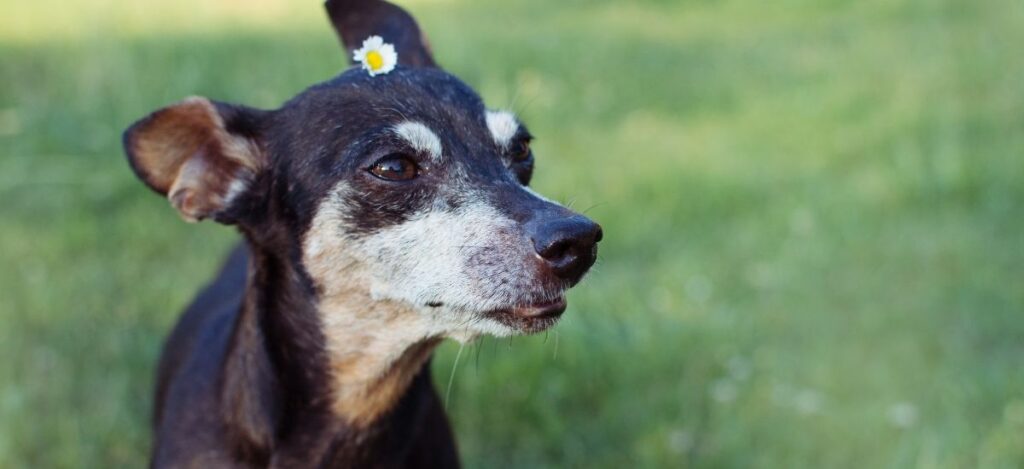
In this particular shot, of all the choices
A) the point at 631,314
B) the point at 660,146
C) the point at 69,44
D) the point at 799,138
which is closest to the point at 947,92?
the point at 799,138

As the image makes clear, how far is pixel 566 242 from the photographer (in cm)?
296

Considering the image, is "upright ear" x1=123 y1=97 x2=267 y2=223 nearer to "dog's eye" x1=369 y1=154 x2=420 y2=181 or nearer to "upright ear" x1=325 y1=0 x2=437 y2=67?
"dog's eye" x1=369 y1=154 x2=420 y2=181

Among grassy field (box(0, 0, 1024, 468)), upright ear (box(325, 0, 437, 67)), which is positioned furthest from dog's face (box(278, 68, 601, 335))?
grassy field (box(0, 0, 1024, 468))

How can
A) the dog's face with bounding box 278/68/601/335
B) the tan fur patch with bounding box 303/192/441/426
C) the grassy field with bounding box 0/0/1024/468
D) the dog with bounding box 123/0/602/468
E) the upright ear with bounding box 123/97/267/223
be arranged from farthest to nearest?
1. the grassy field with bounding box 0/0/1024/468
2. the upright ear with bounding box 123/97/267/223
3. the tan fur patch with bounding box 303/192/441/426
4. the dog with bounding box 123/0/602/468
5. the dog's face with bounding box 278/68/601/335

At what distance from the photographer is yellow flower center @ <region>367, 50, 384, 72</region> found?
11.5 ft

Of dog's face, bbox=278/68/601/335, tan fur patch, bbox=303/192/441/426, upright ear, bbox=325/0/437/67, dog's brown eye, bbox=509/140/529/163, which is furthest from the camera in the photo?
upright ear, bbox=325/0/437/67

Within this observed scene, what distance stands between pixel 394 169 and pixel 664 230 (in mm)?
3332

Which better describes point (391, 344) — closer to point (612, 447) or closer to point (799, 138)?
point (612, 447)

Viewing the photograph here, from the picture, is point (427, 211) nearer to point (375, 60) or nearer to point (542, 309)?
point (542, 309)

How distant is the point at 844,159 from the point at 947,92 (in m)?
1.18

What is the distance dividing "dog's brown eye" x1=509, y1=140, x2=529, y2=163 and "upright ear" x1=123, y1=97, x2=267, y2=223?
0.70 m

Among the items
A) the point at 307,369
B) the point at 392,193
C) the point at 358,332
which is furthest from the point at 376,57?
the point at 307,369

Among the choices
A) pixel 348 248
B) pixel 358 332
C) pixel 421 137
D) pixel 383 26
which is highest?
pixel 383 26

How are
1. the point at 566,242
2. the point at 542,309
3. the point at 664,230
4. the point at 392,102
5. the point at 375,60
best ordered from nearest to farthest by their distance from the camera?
the point at 566,242 → the point at 542,309 → the point at 392,102 → the point at 375,60 → the point at 664,230
